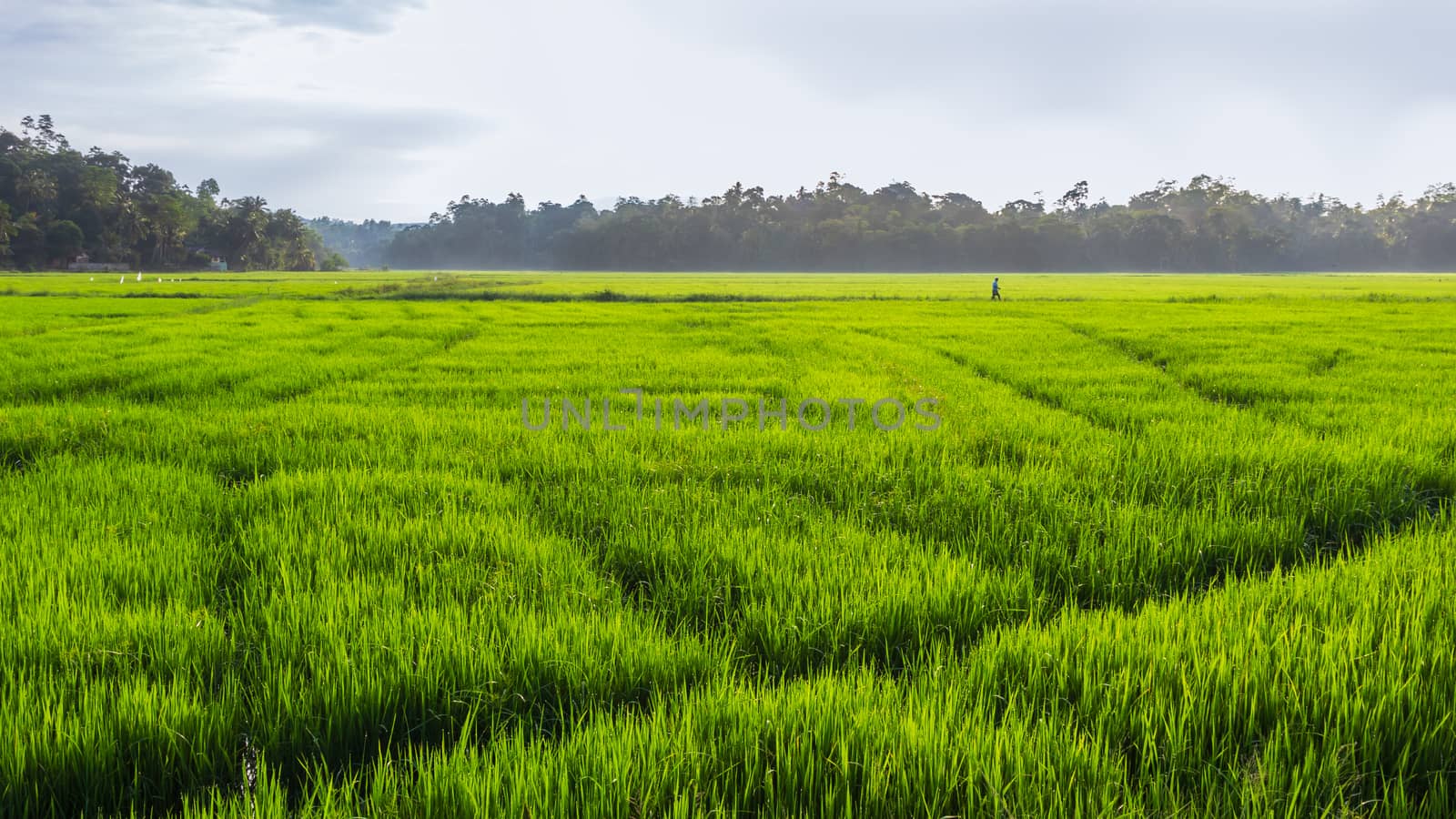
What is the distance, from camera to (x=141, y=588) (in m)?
2.97

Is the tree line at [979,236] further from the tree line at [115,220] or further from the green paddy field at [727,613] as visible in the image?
the green paddy field at [727,613]

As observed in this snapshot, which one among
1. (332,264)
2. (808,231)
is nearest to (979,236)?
(808,231)

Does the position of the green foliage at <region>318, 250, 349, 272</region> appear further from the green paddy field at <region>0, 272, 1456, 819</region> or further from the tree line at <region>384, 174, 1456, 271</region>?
the green paddy field at <region>0, 272, 1456, 819</region>

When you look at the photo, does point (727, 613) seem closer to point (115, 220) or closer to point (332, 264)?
point (115, 220)

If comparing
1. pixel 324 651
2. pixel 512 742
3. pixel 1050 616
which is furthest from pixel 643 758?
pixel 1050 616

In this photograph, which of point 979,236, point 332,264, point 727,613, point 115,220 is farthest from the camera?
point 332,264

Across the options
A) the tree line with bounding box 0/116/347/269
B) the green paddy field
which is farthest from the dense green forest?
the green paddy field

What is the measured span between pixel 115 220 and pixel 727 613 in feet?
355

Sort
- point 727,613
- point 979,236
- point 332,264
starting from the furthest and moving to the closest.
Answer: point 332,264
point 979,236
point 727,613

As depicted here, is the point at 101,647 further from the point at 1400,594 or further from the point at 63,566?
the point at 1400,594

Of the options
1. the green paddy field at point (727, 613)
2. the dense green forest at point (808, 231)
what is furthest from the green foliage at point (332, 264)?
the green paddy field at point (727, 613)

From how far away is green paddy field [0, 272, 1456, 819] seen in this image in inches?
71.9

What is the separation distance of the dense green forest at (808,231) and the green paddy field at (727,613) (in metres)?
→ 98.7

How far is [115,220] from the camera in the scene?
83.8 metres
